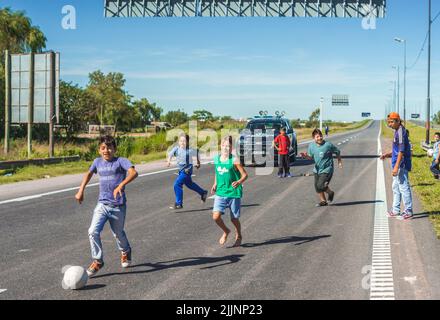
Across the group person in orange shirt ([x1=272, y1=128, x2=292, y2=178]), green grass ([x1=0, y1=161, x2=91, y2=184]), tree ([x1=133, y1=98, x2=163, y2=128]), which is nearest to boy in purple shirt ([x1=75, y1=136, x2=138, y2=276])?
green grass ([x1=0, y1=161, x2=91, y2=184])

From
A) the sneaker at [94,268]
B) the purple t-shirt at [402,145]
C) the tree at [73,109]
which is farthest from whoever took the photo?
the tree at [73,109]

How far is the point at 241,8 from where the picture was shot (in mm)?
26922

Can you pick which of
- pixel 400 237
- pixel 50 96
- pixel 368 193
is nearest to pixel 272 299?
pixel 400 237

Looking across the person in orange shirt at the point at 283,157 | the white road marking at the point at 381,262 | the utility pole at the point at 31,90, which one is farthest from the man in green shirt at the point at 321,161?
the utility pole at the point at 31,90

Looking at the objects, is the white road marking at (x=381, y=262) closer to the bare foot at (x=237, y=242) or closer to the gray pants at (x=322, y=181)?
the gray pants at (x=322, y=181)

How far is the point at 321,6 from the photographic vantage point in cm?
2661

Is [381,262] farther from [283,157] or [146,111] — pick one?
[146,111]

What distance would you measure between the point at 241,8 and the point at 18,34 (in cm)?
2679

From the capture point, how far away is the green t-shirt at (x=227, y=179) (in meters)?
8.04

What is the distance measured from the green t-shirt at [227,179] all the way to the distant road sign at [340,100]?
111 m

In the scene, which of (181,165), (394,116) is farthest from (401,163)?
(181,165)

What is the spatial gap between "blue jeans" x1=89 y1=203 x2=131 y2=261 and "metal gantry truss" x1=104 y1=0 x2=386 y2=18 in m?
21.5

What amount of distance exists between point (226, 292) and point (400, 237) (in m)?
3.86

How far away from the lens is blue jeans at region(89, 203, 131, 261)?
6551mm
